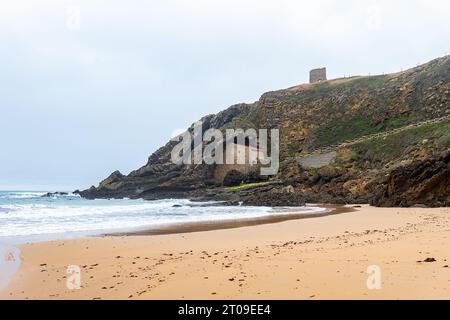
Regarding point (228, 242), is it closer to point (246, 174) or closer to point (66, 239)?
point (66, 239)

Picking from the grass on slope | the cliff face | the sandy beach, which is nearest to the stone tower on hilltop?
the cliff face

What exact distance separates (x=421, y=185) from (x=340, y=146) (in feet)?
118

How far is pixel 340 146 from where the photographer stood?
63.6m

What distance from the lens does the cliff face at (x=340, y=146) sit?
39.8 meters

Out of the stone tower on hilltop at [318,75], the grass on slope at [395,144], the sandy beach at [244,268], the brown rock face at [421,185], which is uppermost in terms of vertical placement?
the stone tower on hilltop at [318,75]

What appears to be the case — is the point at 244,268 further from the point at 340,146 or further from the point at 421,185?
the point at 340,146

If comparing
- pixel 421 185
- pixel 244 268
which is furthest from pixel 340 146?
pixel 244 268

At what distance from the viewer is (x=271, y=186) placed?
47.4 m

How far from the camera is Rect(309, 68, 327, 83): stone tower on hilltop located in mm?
100006

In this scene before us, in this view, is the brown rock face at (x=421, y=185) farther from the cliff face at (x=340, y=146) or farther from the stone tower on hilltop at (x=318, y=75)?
the stone tower on hilltop at (x=318, y=75)

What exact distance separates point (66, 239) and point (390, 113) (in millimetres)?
66707

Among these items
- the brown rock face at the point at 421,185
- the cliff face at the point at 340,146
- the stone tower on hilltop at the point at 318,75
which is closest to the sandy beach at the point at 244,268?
the brown rock face at the point at 421,185

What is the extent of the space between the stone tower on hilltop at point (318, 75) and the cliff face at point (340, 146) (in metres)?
8.22

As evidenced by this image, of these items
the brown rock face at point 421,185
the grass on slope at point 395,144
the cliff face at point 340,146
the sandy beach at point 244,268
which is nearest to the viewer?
the sandy beach at point 244,268
